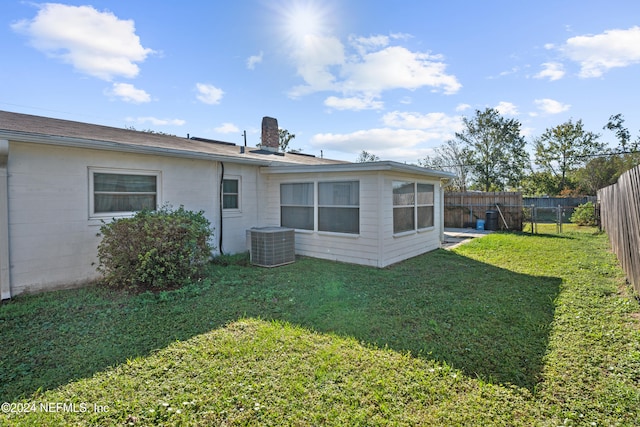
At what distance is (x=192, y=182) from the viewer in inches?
289

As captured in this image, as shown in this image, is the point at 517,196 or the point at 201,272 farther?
the point at 517,196

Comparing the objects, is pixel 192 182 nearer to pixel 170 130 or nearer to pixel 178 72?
pixel 178 72

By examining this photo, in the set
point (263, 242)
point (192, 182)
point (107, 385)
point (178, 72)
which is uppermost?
point (178, 72)

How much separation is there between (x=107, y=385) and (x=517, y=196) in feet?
52.7

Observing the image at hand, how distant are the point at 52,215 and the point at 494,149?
2824 centimetres

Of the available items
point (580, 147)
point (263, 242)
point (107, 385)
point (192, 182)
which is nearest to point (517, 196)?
point (263, 242)

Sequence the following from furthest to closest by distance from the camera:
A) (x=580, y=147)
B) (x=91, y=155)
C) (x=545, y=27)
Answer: (x=580, y=147), (x=545, y=27), (x=91, y=155)

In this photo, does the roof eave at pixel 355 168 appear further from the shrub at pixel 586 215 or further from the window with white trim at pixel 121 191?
the shrub at pixel 586 215

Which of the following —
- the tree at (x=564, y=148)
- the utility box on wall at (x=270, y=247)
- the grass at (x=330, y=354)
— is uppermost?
the tree at (x=564, y=148)

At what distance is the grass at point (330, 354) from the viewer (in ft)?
7.89

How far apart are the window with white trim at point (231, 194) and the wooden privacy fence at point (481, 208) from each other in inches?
471

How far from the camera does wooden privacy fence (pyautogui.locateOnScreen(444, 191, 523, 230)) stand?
14.7 meters

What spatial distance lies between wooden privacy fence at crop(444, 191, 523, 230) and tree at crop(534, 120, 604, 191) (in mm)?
16430

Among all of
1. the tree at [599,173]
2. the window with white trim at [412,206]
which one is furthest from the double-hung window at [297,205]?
the tree at [599,173]
